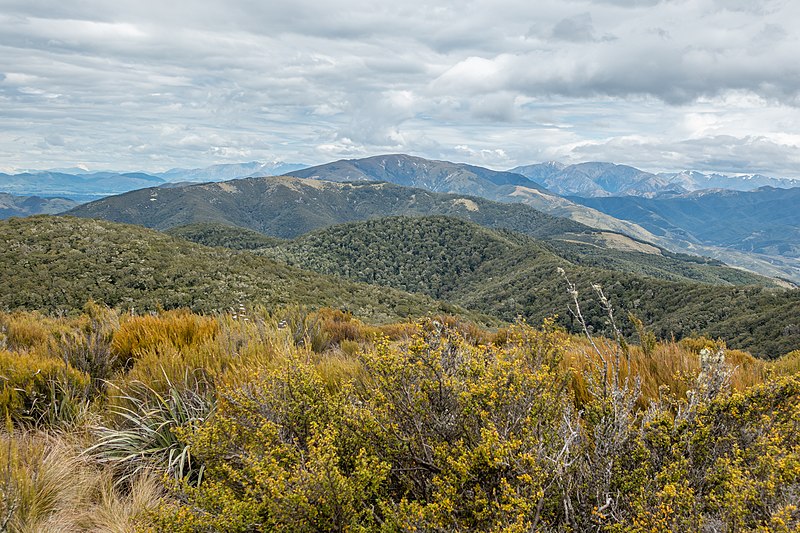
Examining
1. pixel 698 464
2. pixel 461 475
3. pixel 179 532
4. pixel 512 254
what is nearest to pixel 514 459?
pixel 461 475

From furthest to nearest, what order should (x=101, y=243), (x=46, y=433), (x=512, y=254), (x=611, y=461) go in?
(x=512, y=254), (x=101, y=243), (x=46, y=433), (x=611, y=461)

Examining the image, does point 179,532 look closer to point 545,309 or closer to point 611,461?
point 611,461

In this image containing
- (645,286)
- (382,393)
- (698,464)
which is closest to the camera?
(698,464)

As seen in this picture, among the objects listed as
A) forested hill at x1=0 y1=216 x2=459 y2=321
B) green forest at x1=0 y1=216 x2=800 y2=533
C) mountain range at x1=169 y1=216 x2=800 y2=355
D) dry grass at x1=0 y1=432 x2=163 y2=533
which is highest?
green forest at x1=0 y1=216 x2=800 y2=533

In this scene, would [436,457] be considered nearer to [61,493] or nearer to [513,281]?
[61,493]

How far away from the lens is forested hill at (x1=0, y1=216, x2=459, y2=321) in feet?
90.7

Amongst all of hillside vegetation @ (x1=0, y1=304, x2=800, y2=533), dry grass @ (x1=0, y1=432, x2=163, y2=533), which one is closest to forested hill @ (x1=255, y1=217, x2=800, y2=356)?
hillside vegetation @ (x1=0, y1=304, x2=800, y2=533)

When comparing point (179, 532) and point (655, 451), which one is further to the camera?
point (655, 451)

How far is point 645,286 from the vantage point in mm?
73375

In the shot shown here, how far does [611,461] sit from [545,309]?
7743cm

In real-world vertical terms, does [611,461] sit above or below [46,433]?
above

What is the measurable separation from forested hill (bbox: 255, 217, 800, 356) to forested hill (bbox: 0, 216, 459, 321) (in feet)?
82.0

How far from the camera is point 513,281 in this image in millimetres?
93250

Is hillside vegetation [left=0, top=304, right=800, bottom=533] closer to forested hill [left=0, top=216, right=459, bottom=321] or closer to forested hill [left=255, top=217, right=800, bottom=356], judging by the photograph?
forested hill [left=0, top=216, right=459, bottom=321]
